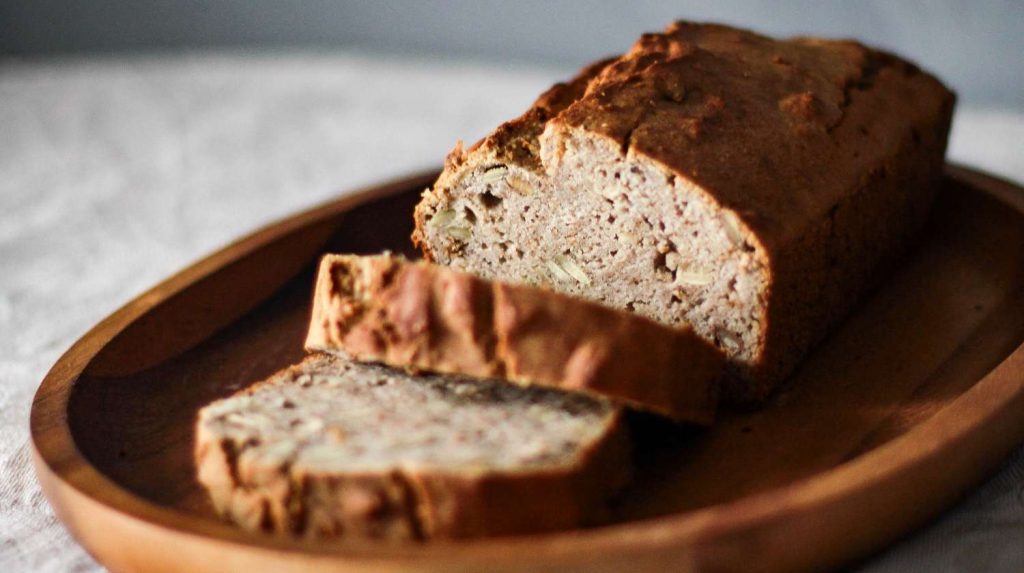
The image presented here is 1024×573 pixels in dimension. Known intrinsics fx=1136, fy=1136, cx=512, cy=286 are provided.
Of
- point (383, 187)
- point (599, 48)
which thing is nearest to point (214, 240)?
point (383, 187)

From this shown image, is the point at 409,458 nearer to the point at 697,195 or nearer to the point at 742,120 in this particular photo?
the point at 697,195

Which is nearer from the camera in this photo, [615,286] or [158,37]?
[615,286]

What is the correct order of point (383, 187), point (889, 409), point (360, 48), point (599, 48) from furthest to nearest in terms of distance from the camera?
point (360, 48) < point (599, 48) < point (383, 187) < point (889, 409)

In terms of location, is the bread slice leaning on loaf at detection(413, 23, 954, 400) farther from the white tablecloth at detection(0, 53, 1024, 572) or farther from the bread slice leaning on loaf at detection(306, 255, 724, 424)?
the white tablecloth at detection(0, 53, 1024, 572)

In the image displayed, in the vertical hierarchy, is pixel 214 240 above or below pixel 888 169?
below

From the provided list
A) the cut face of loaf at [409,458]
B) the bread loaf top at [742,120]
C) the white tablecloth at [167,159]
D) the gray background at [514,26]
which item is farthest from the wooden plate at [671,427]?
the gray background at [514,26]

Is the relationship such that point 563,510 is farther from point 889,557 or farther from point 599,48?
point 599,48

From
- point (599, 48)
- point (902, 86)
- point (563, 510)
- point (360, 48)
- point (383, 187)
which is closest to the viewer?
point (563, 510)

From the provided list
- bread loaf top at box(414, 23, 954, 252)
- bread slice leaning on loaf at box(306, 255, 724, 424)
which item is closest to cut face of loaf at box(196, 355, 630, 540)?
bread slice leaning on loaf at box(306, 255, 724, 424)
